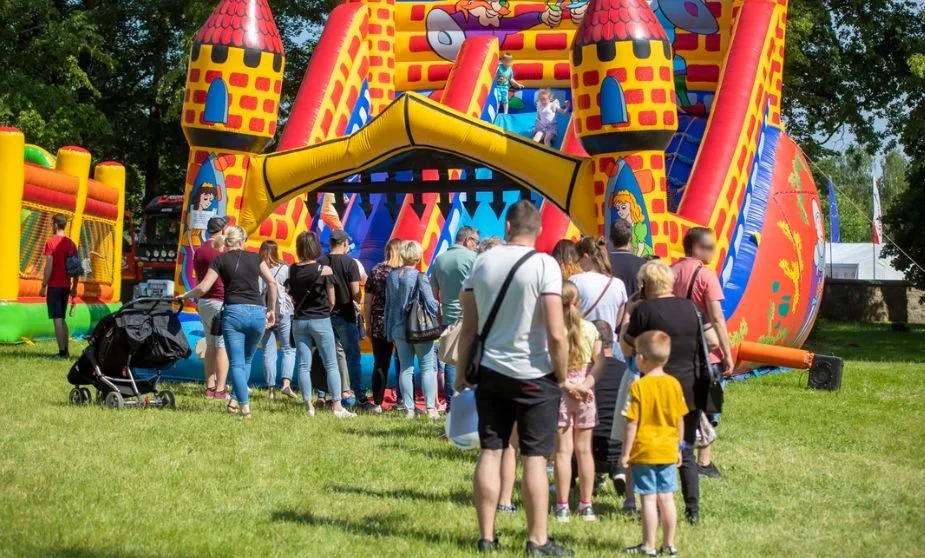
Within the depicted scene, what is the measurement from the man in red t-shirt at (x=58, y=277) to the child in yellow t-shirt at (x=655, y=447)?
399 inches

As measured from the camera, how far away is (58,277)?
14.5 metres

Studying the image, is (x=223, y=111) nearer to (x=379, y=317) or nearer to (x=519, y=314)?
(x=379, y=317)

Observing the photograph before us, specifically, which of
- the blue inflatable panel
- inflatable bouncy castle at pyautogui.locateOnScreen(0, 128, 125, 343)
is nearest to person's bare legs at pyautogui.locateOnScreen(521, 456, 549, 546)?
the blue inflatable panel

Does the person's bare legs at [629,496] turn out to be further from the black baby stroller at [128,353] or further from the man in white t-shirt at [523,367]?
the black baby stroller at [128,353]

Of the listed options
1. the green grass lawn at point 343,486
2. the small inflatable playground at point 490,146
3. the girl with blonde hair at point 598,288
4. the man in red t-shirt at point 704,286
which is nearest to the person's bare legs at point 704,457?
the green grass lawn at point 343,486

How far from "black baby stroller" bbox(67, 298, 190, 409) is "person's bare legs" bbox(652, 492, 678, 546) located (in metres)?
5.52

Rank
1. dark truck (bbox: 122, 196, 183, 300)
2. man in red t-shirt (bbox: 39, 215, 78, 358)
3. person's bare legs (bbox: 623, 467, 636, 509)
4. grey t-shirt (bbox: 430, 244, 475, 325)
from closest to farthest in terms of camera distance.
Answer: person's bare legs (bbox: 623, 467, 636, 509)
grey t-shirt (bbox: 430, 244, 475, 325)
man in red t-shirt (bbox: 39, 215, 78, 358)
dark truck (bbox: 122, 196, 183, 300)

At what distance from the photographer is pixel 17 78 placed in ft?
86.1

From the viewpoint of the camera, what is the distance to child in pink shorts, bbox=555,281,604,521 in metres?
6.51

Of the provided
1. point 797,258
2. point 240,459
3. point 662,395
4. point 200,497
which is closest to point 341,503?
point 200,497

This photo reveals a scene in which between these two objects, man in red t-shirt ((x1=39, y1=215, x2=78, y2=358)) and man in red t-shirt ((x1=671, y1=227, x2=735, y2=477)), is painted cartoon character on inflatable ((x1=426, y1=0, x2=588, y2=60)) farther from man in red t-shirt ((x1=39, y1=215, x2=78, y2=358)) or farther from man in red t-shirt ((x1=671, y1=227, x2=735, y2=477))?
man in red t-shirt ((x1=671, y1=227, x2=735, y2=477))

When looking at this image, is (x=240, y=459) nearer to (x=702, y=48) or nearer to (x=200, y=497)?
(x=200, y=497)

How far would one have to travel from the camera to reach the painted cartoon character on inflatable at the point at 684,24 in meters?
15.2

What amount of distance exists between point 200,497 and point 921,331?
23403 mm
